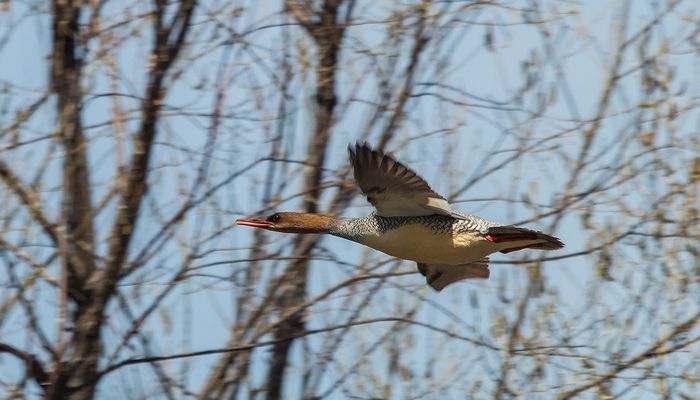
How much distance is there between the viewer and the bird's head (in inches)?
283

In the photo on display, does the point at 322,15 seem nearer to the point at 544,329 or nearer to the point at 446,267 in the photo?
the point at 446,267

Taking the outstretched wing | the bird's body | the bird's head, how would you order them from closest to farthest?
the outstretched wing → the bird's body → the bird's head

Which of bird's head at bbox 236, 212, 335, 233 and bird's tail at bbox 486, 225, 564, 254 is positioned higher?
bird's head at bbox 236, 212, 335, 233

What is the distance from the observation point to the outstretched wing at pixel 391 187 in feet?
20.9

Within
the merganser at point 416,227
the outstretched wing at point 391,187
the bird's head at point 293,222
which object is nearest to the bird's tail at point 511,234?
the merganser at point 416,227

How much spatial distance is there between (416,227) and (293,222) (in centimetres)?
79

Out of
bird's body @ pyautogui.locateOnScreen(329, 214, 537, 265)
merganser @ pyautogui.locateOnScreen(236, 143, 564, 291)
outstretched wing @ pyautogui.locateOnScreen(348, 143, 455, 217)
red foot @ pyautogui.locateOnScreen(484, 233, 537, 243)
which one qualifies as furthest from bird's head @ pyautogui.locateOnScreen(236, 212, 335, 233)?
red foot @ pyautogui.locateOnScreen(484, 233, 537, 243)

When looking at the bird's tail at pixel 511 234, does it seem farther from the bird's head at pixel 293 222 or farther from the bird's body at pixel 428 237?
the bird's head at pixel 293 222

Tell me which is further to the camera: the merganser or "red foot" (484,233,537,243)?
"red foot" (484,233,537,243)

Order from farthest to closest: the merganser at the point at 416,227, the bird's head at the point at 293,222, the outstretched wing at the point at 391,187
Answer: the bird's head at the point at 293,222, the merganser at the point at 416,227, the outstretched wing at the point at 391,187

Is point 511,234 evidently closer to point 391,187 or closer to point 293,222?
point 391,187

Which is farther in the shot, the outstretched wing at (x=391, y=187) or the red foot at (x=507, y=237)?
the red foot at (x=507, y=237)

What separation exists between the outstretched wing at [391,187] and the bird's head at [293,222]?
42 cm

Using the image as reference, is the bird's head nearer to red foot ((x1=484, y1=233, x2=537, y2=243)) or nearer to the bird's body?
the bird's body
